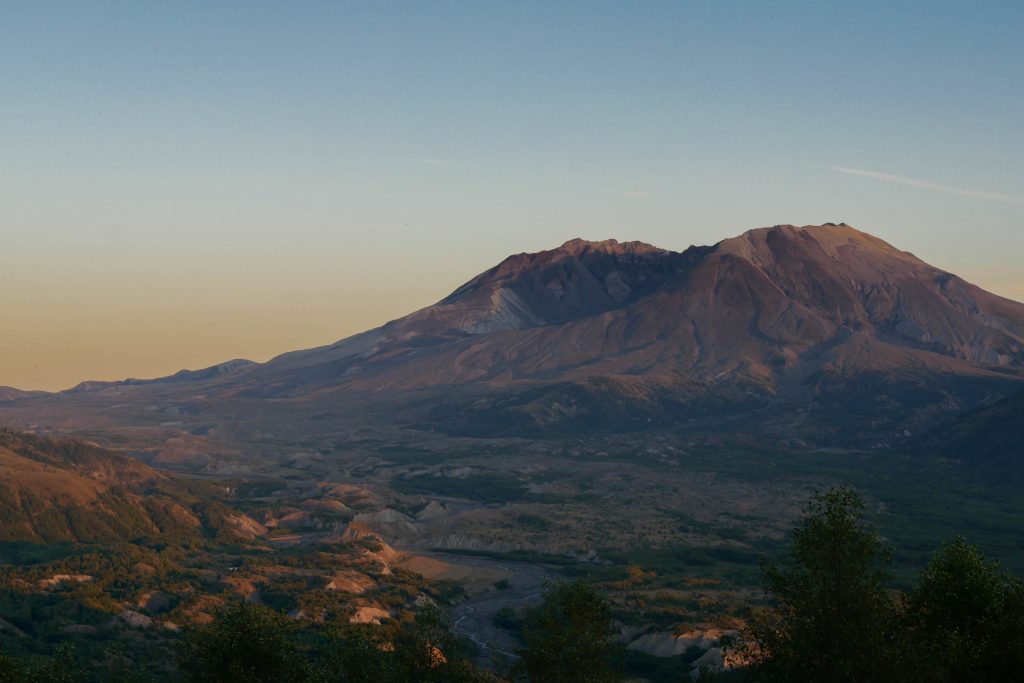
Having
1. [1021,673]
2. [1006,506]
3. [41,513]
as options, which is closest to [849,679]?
[1021,673]

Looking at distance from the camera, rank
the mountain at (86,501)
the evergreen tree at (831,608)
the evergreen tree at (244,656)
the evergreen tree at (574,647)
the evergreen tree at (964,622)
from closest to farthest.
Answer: the evergreen tree at (831,608), the evergreen tree at (964,622), the evergreen tree at (244,656), the evergreen tree at (574,647), the mountain at (86,501)

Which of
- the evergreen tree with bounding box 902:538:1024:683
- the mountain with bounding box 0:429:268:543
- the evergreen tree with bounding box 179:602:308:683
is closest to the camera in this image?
the evergreen tree with bounding box 902:538:1024:683

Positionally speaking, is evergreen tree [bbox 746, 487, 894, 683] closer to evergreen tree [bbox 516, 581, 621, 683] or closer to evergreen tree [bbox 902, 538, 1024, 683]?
evergreen tree [bbox 902, 538, 1024, 683]

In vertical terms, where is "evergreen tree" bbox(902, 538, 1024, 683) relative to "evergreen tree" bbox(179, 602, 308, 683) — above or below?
below

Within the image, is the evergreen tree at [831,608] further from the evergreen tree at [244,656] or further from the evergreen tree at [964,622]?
the evergreen tree at [244,656]

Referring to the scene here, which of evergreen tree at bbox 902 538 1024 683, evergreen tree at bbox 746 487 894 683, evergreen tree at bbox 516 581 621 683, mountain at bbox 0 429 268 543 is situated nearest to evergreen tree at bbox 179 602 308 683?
evergreen tree at bbox 516 581 621 683

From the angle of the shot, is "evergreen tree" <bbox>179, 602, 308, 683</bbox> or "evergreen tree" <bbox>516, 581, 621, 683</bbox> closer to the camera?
"evergreen tree" <bbox>179, 602, 308, 683</bbox>

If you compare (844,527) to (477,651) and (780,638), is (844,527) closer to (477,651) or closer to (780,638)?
(780,638)

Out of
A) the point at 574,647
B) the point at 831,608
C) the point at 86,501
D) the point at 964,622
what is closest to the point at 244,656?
the point at 574,647

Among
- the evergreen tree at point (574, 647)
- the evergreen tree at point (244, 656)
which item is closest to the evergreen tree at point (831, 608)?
the evergreen tree at point (574, 647)

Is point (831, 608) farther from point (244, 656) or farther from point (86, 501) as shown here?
point (86, 501)
